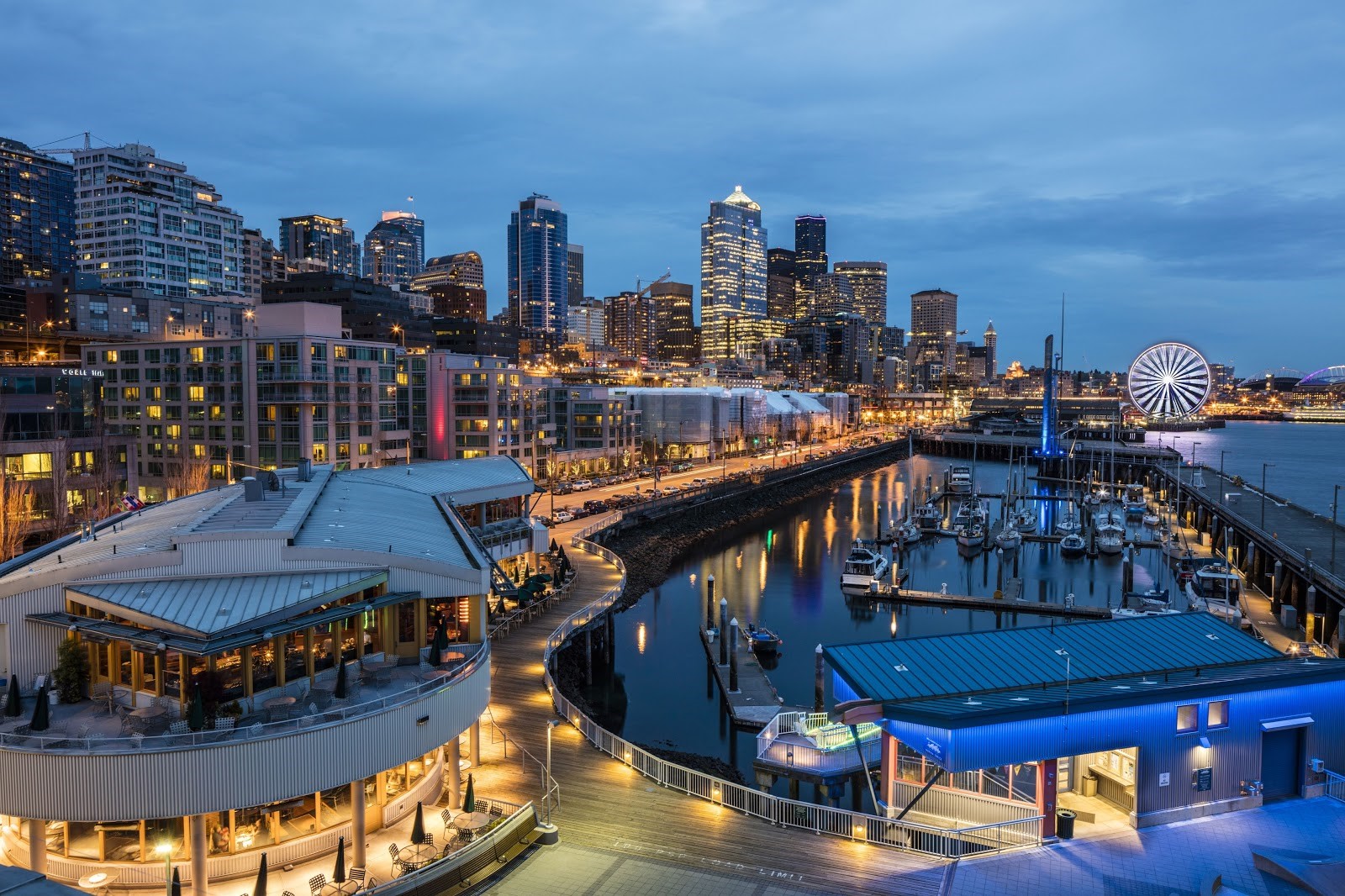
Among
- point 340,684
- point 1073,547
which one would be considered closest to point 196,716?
point 340,684

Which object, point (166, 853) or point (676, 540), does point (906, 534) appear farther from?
point (166, 853)

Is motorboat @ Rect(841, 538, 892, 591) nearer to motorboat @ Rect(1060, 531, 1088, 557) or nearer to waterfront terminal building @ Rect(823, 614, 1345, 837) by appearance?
motorboat @ Rect(1060, 531, 1088, 557)

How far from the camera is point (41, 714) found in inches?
747

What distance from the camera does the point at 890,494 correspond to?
418ft

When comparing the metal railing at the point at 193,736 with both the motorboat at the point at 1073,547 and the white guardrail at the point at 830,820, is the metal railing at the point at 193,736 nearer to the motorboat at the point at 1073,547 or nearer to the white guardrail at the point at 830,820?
the white guardrail at the point at 830,820

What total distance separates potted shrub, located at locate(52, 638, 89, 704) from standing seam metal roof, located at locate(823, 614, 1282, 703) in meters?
19.0

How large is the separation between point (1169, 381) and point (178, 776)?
316ft

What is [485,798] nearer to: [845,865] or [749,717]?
[845,865]

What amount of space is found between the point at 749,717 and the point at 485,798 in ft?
58.3

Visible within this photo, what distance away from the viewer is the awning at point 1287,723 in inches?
893

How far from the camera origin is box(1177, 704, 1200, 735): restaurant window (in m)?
22.1

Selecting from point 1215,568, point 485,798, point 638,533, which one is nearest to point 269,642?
point 485,798

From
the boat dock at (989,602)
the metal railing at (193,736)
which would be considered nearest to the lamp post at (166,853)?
the metal railing at (193,736)

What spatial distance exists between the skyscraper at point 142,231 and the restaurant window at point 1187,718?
19427cm
